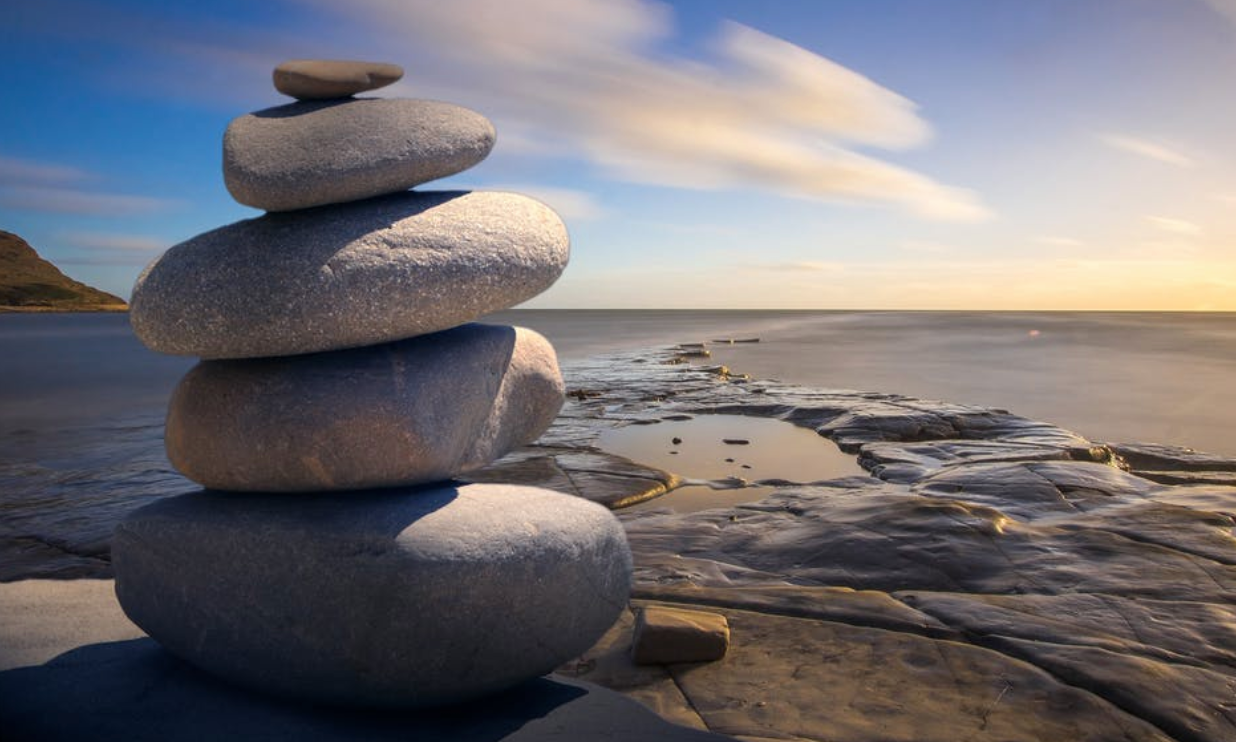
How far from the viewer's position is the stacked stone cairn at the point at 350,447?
3268mm

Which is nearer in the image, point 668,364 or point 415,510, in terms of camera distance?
point 415,510

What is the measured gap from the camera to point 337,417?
3477mm

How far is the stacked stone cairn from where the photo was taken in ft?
10.7

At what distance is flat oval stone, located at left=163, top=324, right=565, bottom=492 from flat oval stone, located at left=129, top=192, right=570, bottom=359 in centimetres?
13

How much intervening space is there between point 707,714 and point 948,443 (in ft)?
26.5

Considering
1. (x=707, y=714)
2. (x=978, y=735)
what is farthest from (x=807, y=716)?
(x=978, y=735)

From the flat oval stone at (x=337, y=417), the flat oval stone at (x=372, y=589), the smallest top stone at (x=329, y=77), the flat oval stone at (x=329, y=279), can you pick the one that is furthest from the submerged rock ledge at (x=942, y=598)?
the smallest top stone at (x=329, y=77)

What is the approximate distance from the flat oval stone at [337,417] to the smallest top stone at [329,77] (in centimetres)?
127

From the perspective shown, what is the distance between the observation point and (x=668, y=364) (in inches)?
1051

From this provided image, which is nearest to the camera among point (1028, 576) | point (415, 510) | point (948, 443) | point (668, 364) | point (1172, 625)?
point (415, 510)

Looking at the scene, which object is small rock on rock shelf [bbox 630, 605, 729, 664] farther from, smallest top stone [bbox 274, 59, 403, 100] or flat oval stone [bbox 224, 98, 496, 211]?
smallest top stone [bbox 274, 59, 403, 100]

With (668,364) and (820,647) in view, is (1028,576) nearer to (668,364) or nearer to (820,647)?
(820,647)

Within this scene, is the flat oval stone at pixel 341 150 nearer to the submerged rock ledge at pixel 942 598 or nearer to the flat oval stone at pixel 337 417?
the flat oval stone at pixel 337 417

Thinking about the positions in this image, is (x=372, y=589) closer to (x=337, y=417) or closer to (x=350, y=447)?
(x=350, y=447)
